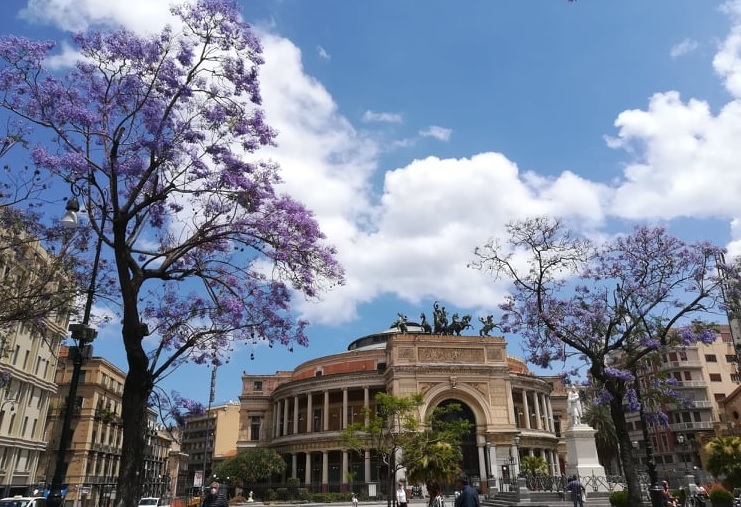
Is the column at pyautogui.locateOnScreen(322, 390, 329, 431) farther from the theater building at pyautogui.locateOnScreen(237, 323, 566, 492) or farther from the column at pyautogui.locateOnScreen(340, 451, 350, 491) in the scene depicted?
the column at pyautogui.locateOnScreen(340, 451, 350, 491)

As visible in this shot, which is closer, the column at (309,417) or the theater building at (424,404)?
the theater building at (424,404)

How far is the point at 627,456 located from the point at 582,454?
9131 millimetres

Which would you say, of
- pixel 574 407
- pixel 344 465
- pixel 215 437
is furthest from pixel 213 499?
pixel 215 437

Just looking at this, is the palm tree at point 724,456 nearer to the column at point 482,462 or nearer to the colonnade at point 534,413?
the column at point 482,462

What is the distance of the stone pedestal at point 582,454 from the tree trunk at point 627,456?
8.14 m

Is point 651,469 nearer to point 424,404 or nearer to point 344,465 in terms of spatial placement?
point 424,404

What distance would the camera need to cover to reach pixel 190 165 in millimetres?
12375

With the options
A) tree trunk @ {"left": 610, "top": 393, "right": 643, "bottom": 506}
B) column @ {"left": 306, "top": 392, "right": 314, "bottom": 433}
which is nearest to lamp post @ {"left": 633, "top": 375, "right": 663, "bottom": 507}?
tree trunk @ {"left": 610, "top": 393, "right": 643, "bottom": 506}

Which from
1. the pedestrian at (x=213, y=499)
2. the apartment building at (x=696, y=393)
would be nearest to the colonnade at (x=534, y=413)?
the apartment building at (x=696, y=393)

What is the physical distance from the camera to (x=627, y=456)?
18688 millimetres

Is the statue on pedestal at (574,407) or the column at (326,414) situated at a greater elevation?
the column at (326,414)

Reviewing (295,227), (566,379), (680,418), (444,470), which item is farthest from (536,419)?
(295,227)

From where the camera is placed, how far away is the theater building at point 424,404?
2067 inches

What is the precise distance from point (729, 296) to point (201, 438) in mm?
108144
